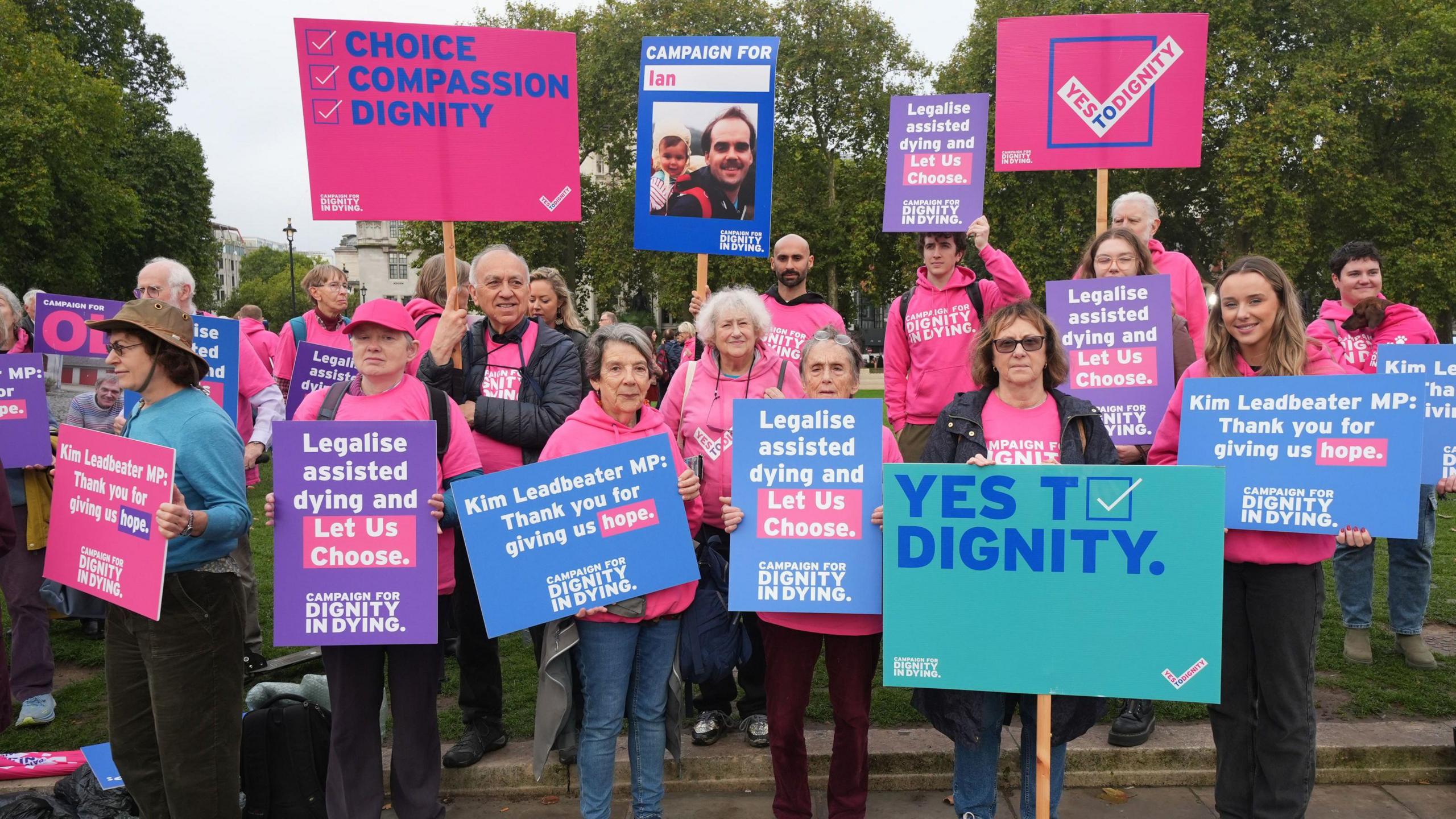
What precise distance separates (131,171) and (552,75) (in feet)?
119

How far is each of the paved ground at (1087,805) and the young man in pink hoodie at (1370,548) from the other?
1.51 m

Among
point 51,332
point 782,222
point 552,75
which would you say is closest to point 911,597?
point 552,75

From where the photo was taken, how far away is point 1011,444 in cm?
335

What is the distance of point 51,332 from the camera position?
5477 millimetres

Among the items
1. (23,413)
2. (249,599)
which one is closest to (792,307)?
(249,599)

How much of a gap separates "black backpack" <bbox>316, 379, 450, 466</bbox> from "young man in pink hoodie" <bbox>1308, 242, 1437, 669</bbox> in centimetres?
453

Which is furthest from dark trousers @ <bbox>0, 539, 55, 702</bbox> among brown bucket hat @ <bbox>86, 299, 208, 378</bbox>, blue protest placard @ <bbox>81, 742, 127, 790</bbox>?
brown bucket hat @ <bbox>86, 299, 208, 378</bbox>

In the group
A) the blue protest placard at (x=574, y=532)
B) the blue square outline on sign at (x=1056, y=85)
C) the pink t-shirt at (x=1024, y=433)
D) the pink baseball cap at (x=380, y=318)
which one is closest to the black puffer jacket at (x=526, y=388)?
the pink baseball cap at (x=380, y=318)

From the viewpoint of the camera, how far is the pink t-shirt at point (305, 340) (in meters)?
6.38

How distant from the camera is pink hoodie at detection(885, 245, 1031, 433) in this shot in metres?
5.02

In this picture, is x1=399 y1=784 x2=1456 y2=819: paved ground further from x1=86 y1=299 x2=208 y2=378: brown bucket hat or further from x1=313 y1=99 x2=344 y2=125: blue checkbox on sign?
x1=313 y1=99 x2=344 y2=125: blue checkbox on sign

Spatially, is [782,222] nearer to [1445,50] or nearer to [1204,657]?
[1445,50]

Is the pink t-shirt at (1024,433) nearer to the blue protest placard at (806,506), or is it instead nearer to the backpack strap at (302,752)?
the blue protest placard at (806,506)

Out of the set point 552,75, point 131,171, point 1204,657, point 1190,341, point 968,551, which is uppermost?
point 131,171
